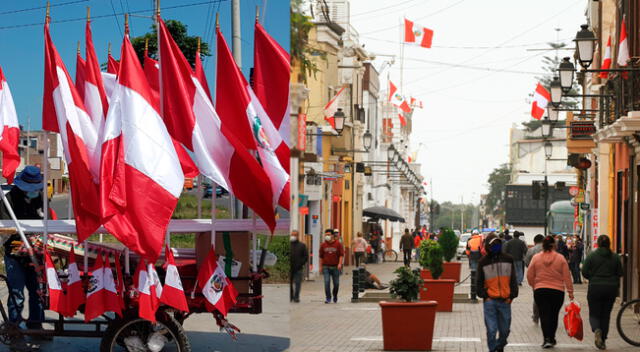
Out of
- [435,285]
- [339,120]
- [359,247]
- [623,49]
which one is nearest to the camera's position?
[339,120]

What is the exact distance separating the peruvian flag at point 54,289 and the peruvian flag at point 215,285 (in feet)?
3.71

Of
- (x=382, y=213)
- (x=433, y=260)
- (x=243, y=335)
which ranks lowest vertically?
(x=243, y=335)

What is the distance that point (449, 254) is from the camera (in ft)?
42.6

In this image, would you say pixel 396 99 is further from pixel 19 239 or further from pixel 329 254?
pixel 19 239

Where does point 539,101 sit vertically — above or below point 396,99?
above

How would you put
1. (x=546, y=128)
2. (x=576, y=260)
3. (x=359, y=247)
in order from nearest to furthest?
1. (x=359, y=247)
2. (x=546, y=128)
3. (x=576, y=260)

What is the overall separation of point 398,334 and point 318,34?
20.3 ft

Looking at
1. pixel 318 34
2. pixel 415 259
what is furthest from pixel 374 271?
pixel 318 34

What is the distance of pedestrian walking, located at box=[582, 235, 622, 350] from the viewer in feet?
38.6

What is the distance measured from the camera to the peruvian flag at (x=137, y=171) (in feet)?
26.5

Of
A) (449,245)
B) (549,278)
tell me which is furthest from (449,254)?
(549,278)

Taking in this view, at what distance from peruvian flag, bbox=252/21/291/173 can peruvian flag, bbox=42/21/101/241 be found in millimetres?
1941

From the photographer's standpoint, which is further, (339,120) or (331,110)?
(339,120)

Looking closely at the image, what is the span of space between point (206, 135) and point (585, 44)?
14.9 feet
